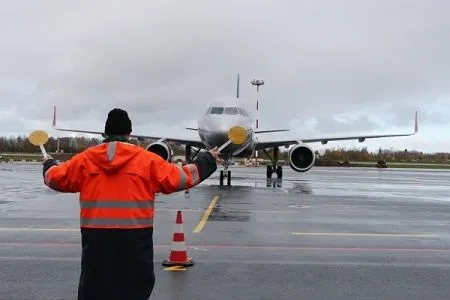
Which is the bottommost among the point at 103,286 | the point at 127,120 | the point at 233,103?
the point at 103,286

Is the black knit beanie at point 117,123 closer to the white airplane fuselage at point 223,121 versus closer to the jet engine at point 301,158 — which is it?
the white airplane fuselage at point 223,121

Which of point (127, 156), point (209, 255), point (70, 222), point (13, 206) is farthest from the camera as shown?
point (13, 206)

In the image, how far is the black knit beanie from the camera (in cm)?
395

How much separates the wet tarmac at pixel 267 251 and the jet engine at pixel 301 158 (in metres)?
10.2

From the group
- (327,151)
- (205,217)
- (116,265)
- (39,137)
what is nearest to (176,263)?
(39,137)

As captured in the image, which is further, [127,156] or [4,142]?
[4,142]

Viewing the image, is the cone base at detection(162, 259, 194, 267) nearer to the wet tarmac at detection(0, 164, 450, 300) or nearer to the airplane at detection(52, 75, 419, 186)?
the wet tarmac at detection(0, 164, 450, 300)

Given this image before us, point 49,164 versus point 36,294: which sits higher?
point 49,164

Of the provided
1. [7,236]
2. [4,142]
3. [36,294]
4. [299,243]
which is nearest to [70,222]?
[7,236]

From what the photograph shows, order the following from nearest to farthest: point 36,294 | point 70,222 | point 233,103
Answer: point 36,294 → point 70,222 → point 233,103

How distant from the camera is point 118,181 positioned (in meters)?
3.79

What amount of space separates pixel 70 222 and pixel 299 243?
15.9 feet

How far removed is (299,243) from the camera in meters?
9.20

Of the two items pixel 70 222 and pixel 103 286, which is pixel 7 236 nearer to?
pixel 70 222
